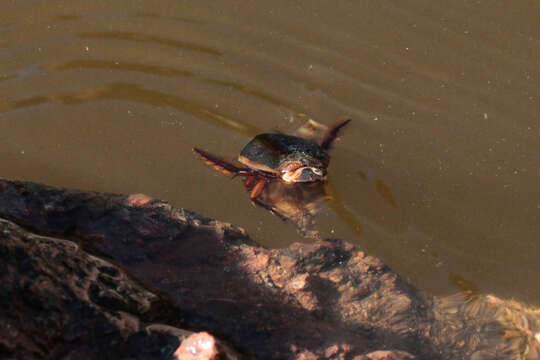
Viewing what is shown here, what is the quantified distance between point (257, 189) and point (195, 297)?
5.34 ft

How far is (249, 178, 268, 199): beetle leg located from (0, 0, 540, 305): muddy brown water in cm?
14

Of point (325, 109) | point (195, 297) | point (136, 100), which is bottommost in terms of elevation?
point (195, 297)

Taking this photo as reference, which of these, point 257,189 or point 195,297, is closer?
point 195,297

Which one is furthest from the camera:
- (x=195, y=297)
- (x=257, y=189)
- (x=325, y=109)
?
(x=325, y=109)

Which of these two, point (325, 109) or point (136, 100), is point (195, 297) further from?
point (136, 100)

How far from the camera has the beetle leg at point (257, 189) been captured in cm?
421

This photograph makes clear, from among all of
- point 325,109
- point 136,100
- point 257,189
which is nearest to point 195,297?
point 257,189

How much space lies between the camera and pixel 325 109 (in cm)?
482

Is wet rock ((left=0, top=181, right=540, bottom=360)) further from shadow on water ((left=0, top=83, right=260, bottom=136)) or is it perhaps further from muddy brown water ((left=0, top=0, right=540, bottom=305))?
shadow on water ((left=0, top=83, right=260, bottom=136))

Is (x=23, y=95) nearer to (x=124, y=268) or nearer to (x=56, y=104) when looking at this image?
(x=56, y=104)

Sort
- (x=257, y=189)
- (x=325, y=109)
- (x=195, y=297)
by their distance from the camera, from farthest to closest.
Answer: (x=325, y=109)
(x=257, y=189)
(x=195, y=297)

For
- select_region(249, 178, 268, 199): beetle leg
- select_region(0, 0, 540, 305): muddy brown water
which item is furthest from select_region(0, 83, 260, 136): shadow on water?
select_region(249, 178, 268, 199): beetle leg

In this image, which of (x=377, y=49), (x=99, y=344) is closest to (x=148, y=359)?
(x=99, y=344)

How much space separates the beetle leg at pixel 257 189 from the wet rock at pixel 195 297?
0.70 metres
